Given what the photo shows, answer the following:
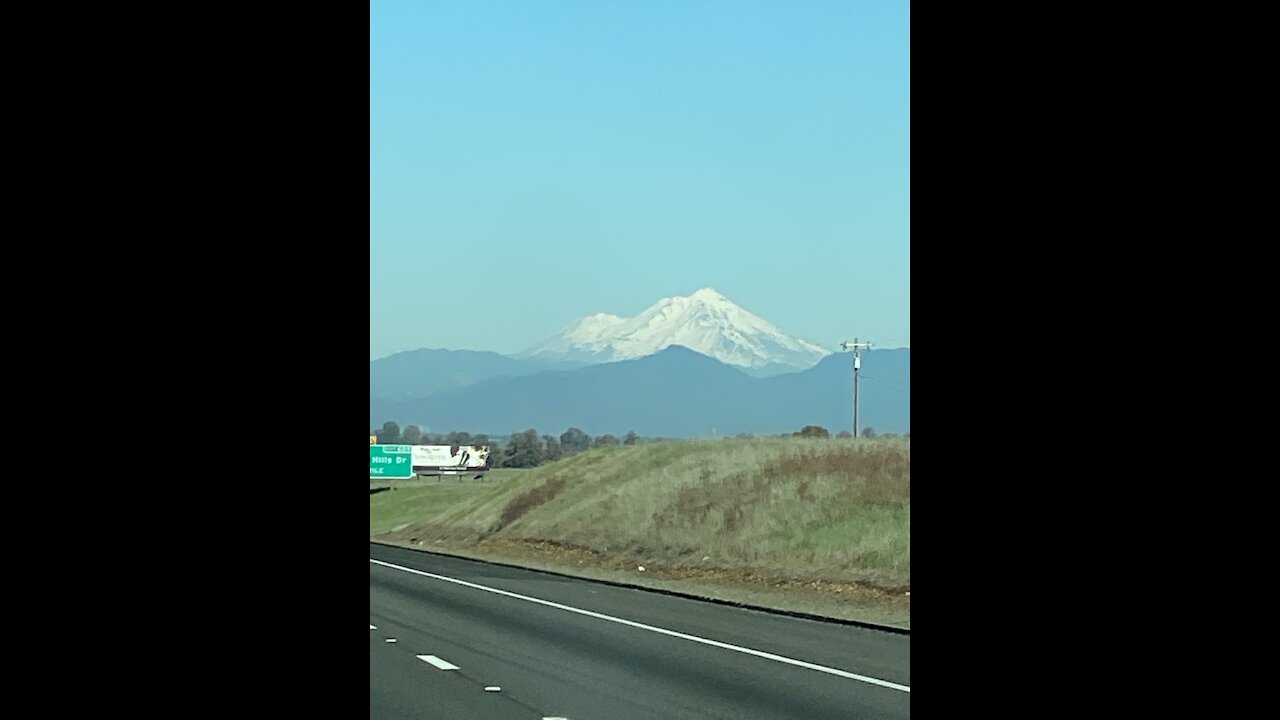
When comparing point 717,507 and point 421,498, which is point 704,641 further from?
point 421,498

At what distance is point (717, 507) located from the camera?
31078mm

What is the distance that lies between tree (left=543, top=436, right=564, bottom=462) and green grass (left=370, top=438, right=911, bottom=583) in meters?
5.59

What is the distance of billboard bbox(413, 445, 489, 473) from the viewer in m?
54.3

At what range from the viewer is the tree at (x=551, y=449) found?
182ft

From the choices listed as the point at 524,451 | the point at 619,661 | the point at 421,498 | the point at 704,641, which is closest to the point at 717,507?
the point at 704,641

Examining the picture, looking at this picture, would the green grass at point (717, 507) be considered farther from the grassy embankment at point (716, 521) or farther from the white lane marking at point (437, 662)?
the white lane marking at point (437, 662)

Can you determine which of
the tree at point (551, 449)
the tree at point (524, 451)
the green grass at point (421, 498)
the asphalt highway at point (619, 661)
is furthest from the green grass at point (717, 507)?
the tree at point (524, 451)

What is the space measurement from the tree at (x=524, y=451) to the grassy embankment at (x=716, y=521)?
819cm
